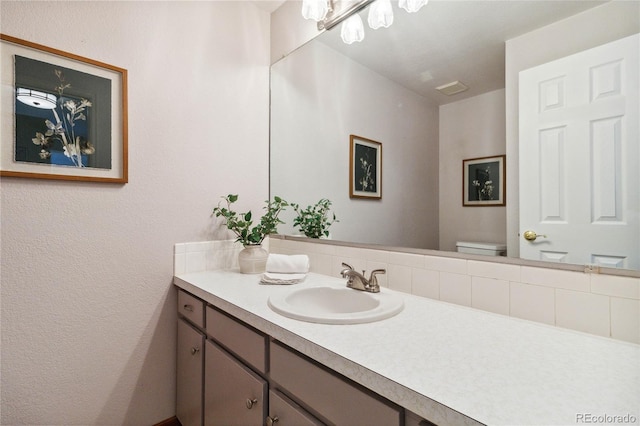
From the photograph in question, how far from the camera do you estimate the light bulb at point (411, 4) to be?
46.9 inches

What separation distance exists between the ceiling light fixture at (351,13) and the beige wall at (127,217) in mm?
513

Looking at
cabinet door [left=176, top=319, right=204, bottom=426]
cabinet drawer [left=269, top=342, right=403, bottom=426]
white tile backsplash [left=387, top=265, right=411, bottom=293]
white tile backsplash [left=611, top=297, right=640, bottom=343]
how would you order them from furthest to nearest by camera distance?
cabinet door [left=176, top=319, right=204, bottom=426] → white tile backsplash [left=387, top=265, right=411, bottom=293] → white tile backsplash [left=611, top=297, right=640, bottom=343] → cabinet drawer [left=269, top=342, right=403, bottom=426]

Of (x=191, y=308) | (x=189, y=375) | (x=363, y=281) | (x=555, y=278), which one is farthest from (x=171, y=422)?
(x=555, y=278)

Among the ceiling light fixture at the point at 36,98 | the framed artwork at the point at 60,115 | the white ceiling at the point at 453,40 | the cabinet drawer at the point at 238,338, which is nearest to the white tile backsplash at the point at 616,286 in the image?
the white ceiling at the point at 453,40

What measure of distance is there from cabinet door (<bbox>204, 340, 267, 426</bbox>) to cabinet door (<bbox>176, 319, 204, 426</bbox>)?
0.07m

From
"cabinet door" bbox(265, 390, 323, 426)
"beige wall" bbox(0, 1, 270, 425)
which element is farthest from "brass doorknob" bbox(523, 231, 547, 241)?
"beige wall" bbox(0, 1, 270, 425)

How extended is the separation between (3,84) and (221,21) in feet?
3.34

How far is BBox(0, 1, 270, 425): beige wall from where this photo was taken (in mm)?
1153

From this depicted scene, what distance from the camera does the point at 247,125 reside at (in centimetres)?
179

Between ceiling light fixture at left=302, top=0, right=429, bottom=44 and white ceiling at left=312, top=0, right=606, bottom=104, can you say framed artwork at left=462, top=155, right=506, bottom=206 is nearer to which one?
white ceiling at left=312, top=0, right=606, bottom=104

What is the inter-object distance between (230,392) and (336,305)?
490 mm

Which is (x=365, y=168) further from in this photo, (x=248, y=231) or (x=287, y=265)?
(x=248, y=231)

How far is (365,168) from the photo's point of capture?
4.68 feet

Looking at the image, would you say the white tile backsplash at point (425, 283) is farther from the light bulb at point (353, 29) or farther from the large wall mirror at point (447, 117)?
the light bulb at point (353, 29)
